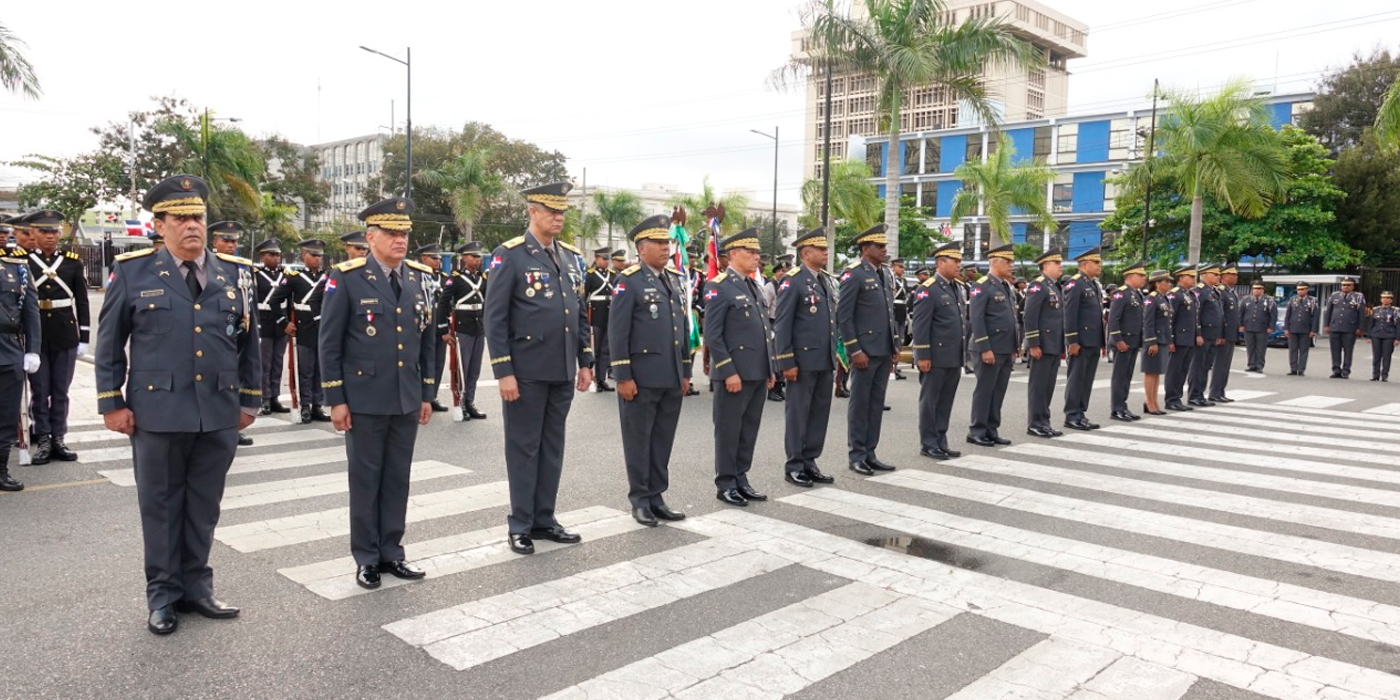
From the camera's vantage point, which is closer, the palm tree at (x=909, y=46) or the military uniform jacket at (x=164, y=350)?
the military uniform jacket at (x=164, y=350)

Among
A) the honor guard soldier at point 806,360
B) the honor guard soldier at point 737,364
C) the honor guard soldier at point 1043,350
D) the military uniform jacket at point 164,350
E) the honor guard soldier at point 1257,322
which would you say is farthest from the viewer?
the honor guard soldier at point 1257,322

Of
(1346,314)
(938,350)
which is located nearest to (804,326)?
(938,350)

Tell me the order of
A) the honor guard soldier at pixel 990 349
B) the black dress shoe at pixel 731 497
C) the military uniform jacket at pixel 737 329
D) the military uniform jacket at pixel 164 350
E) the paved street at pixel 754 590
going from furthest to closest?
the honor guard soldier at pixel 990 349 → the military uniform jacket at pixel 737 329 → the black dress shoe at pixel 731 497 → the military uniform jacket at pixel 164 350 → the paved street at pixel 754 590

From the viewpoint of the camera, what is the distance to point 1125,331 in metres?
12.0

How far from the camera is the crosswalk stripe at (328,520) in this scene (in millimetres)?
5824

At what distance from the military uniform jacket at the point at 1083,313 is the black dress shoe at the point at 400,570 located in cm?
854

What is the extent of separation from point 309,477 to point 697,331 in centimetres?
793

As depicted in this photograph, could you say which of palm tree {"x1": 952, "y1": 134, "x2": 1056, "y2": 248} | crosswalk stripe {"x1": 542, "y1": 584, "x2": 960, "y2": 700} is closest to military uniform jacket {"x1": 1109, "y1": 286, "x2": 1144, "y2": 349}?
crosswalk stripe {"x1": 542, "y1": 584, "x2": 960, "y2": 700}

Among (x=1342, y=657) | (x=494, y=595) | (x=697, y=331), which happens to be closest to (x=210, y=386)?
(x=494, y=595)

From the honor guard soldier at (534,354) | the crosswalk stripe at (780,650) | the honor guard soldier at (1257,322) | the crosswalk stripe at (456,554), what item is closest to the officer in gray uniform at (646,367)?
the crosswalk stripe at (456,554)

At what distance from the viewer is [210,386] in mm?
4535

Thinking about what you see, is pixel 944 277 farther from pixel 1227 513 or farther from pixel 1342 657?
pixel 1342 657

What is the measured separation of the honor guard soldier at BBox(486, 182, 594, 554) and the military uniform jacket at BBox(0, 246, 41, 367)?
406cm

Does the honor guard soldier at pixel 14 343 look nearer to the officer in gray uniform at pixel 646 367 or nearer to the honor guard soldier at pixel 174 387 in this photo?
the honor guard soldier at pixel 174 387
